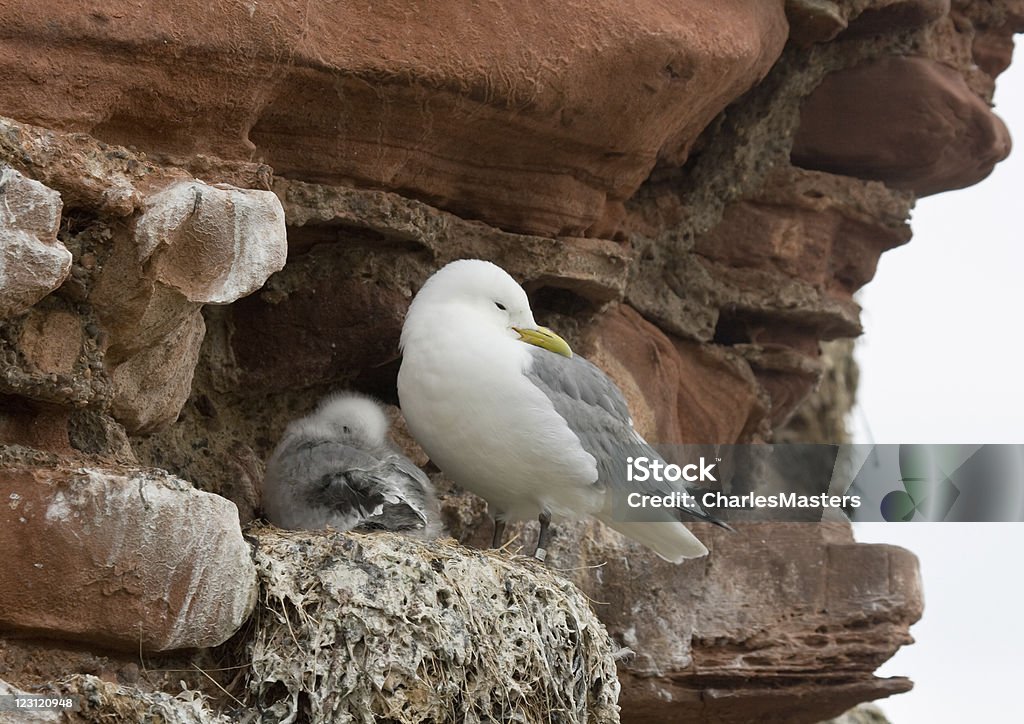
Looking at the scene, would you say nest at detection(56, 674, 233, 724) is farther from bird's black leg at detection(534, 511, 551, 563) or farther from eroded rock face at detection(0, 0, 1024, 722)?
bird's black leg at detection(534, 511, 551, 563)

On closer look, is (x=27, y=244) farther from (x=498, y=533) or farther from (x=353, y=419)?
(x=498, y=533)

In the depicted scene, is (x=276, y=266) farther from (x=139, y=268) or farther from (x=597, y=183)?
(x=597, y=183)

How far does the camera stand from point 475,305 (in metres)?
4.63

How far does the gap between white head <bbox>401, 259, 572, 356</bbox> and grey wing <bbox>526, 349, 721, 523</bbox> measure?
3.9 inches

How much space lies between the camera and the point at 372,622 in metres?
3.59

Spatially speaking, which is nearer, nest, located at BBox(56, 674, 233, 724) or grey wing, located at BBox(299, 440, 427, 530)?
nest, located at BBox(56, 674, 233, 724)

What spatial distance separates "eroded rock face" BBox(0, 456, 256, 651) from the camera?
122 inches

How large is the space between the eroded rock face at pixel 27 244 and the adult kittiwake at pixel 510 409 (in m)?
1.58

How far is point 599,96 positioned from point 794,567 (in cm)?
174

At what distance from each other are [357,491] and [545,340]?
73cm

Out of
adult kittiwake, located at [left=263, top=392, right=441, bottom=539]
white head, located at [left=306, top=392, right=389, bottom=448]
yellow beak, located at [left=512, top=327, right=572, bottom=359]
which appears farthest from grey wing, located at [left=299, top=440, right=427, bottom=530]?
yellow beak, located at [left=512, top=327, right=572, bottom=359]

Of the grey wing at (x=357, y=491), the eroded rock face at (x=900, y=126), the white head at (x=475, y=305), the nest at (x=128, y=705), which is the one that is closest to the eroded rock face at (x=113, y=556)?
the nest at (x=128, y=705)

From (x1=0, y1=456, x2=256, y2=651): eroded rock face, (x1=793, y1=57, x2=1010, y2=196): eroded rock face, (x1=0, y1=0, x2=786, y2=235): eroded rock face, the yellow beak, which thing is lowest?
(x1=0, y1=456, x2=256, y2=651): eroded rock face

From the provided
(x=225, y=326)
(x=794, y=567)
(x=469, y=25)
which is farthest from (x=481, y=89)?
(x=794, y=567)
